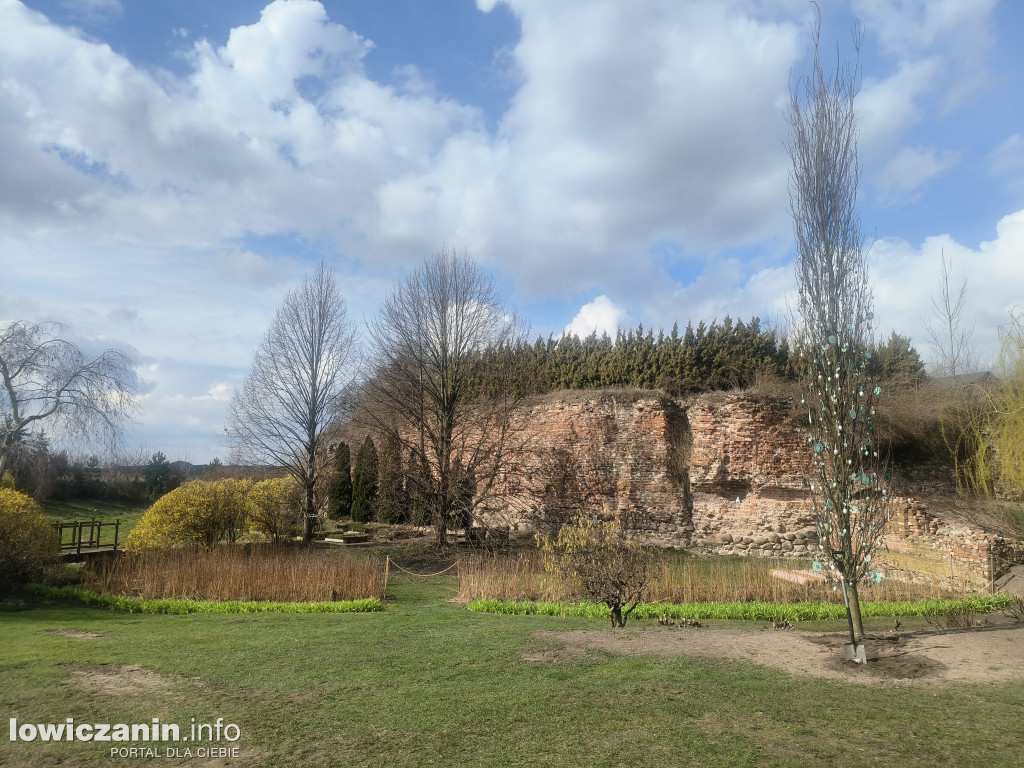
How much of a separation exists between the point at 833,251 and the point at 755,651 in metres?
4.31

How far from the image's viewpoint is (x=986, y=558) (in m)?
11.1

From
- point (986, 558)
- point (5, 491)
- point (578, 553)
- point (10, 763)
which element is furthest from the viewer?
point (5, 491)

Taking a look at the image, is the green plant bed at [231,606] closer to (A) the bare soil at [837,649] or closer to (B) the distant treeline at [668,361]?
(A) the bare soil at [837,649]

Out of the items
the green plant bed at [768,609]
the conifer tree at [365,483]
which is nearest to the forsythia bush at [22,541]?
the green plant bed at [768,609]

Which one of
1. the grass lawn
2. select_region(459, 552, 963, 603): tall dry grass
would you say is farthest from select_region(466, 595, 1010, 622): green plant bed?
the grass lawn

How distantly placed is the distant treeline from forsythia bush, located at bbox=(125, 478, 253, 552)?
340 inches

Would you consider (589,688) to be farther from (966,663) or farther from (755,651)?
(966,663)

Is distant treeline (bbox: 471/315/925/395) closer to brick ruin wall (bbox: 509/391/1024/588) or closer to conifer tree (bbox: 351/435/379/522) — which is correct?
brick ruin wall (bbox: 509/391/1024/588)

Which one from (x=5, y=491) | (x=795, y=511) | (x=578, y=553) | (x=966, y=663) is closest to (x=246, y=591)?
(x=5, y=491)

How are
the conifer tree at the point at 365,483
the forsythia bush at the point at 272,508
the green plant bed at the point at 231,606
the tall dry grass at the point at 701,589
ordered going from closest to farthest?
1. the tall dry grass at the point at 701,589
2. the green plant bed at the point at 231,606
3. the forsythia bush at the point at 272,508
4. the conifer tree at the point at 365,483

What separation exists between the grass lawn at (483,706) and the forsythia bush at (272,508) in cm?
1100

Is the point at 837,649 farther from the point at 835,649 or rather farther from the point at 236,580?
the point at 236,580

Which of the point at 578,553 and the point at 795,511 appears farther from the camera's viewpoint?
the point at 795,511

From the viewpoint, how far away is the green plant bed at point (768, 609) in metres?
8.94
